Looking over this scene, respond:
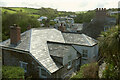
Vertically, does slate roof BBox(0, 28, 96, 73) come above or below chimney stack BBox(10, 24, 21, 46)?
below

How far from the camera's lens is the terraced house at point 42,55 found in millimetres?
13188

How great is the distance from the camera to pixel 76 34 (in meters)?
21.3

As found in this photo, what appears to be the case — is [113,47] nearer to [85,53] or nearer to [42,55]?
[42,55]

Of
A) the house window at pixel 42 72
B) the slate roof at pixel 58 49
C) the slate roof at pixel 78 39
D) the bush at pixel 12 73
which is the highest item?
the slate roof at pixel 78 39

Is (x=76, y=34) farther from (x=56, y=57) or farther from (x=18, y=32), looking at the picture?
(x=18, y=32)

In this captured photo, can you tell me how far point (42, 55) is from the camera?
46.0 feet

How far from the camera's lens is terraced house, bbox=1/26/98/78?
519 inches

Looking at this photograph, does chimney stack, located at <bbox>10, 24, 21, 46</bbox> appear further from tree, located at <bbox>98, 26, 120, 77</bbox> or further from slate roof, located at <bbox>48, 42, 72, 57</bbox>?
tree, located at <bbox>98, 26, 120, 77</bbox>

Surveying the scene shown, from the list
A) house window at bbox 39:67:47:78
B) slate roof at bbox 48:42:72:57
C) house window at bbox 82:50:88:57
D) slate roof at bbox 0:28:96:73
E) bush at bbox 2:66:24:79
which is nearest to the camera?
bush at bbox 2:66:24:79

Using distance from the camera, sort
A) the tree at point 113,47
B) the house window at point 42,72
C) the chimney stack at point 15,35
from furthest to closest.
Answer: the chimney stack at point 15,35, the house window at point 42,72, the tree at point 113,47

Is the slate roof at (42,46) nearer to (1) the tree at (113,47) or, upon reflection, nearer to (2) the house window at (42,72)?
(2) the house window at (42,72)

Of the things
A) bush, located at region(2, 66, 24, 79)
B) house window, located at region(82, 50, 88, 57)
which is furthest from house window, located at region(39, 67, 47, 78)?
house window, located at region(82, 50, 88, 57)

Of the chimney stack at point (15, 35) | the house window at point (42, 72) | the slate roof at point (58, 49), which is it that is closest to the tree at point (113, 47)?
the slate roof at point (58, 49)

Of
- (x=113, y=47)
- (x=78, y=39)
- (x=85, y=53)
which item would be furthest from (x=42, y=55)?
(x=78, y=39)
